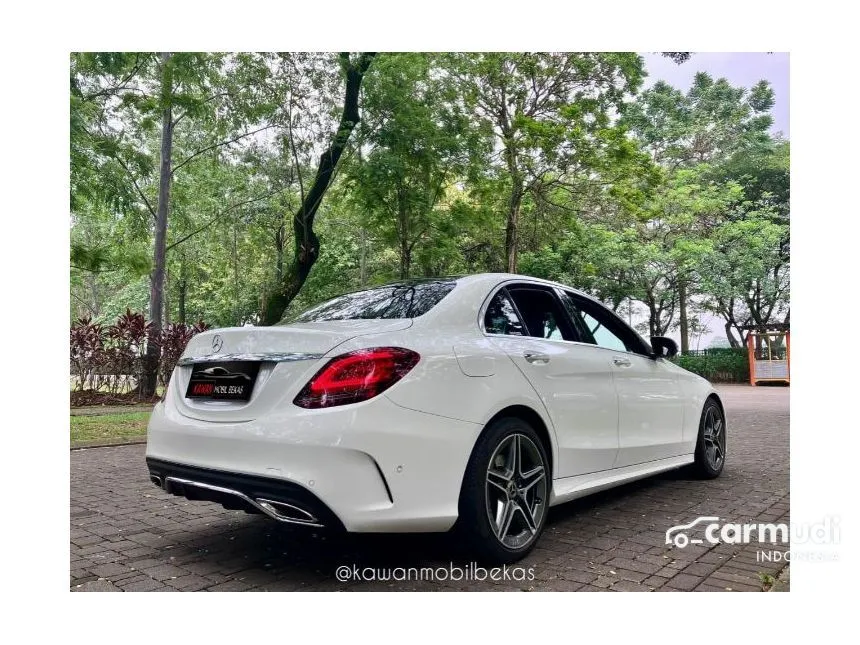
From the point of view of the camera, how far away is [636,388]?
169 inches

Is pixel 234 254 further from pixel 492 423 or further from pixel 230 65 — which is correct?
pixel 492 423


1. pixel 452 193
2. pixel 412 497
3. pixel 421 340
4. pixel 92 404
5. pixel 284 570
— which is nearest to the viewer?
pixel 412 497

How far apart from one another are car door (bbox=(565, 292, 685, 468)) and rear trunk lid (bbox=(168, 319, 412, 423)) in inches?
66.1

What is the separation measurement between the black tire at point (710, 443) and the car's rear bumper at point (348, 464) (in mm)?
2981

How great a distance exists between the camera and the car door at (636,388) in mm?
4121

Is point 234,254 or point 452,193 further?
point 234,254

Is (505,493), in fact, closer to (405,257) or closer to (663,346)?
(663,346)

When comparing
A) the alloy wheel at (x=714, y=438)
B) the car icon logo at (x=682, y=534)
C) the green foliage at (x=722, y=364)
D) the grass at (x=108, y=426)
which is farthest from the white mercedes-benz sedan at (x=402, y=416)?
the green foliage at (x=722, y=364)

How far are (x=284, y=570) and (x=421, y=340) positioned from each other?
125cm

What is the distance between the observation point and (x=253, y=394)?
2818 mm

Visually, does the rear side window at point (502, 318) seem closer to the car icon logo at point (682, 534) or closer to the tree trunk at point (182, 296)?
the car icon logo at point (682, 534)

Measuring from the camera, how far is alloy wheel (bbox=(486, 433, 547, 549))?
9.99 ft
